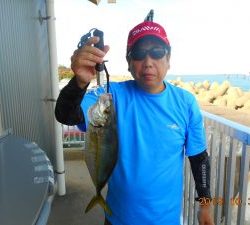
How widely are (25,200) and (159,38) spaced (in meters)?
1.11

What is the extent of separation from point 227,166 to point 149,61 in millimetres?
1185

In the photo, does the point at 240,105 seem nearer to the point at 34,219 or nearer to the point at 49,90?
the point at 49,90

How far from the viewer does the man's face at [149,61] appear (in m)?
1.74

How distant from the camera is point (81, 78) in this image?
1381mm

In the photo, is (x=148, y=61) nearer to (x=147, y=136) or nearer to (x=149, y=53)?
(x=149, y=53)

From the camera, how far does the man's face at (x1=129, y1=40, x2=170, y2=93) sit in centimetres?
174

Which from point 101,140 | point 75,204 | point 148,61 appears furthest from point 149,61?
point 75,204

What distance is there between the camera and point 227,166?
241 centimetres

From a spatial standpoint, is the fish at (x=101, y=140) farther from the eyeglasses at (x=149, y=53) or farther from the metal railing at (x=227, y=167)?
the metal railing at (x=227, y=167)

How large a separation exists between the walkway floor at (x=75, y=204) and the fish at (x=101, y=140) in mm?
2433

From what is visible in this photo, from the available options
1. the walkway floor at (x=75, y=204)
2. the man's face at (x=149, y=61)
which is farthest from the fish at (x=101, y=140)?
the walkway floor at (x=75, y=204)
